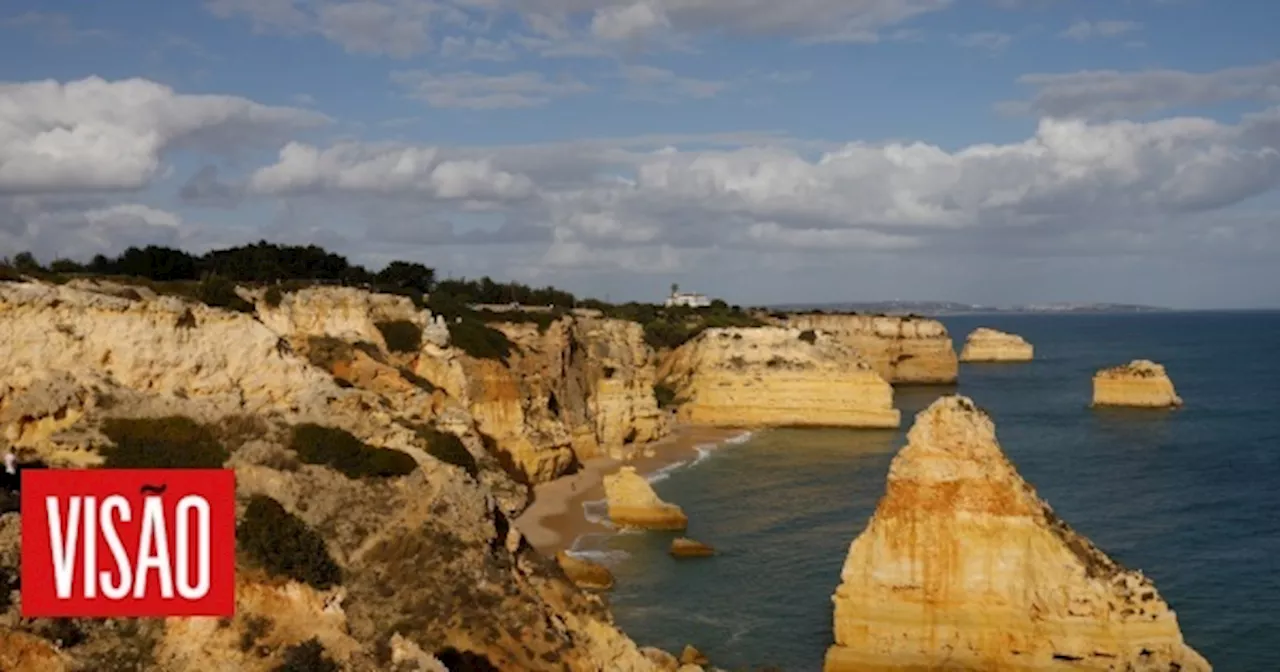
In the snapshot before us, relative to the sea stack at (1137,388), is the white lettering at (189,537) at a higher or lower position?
higher

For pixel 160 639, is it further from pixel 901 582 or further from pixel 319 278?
pixel 319 278

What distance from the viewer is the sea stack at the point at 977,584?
24.9 m

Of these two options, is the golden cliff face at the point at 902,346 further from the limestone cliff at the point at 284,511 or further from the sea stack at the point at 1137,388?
the limestone cliff at the point at 284,511

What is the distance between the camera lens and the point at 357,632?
2100cm

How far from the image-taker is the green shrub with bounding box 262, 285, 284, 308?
49500 mm

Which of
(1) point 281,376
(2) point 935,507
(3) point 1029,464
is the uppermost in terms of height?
(1) point 281,376

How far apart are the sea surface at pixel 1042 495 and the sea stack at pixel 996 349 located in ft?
233

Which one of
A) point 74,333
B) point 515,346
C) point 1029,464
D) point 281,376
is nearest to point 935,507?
point 281,376

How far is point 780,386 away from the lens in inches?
3469

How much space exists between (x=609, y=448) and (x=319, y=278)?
21.7 metres

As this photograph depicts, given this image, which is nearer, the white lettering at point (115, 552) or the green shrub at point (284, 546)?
the white lettering at point (115, 552)

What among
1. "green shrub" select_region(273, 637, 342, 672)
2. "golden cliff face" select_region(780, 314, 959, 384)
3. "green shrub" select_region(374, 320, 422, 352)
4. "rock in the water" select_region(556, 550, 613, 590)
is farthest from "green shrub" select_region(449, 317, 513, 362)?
"golden cliff face" select_region(780, 314, 959, 384)

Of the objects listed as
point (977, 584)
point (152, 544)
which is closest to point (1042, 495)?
point (977, 584)

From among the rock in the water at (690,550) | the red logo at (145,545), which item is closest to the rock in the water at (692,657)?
the rock in the water at (690,550)
